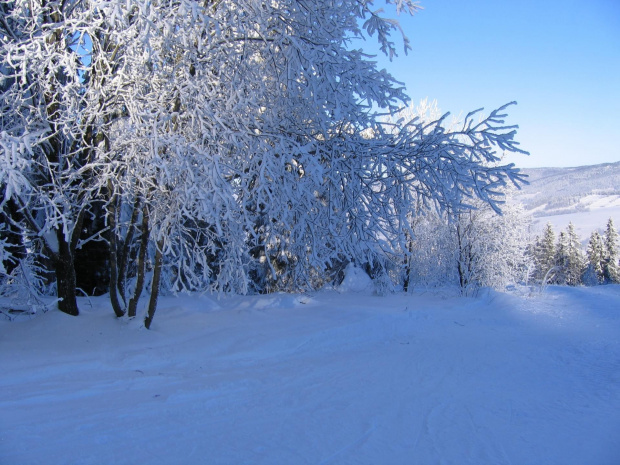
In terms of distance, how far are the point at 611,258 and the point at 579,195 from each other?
147503 mm

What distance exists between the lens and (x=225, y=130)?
184 inches

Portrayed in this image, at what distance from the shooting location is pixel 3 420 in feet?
10.2

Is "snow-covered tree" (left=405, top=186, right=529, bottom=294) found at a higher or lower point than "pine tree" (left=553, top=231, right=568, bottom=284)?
higher

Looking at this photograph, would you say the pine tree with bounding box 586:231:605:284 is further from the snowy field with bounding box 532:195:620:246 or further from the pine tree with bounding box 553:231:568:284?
the snowy field with bounding box 532:195:620:246

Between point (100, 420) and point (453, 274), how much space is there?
21.4 metres

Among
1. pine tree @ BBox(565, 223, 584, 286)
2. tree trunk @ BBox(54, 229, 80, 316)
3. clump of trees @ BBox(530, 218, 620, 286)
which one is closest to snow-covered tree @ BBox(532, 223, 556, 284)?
clump of trees @ BBox(530, 218, 620, 286)

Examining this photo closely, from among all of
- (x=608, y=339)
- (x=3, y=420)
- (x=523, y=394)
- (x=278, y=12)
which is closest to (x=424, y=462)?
(x=523, y=394)

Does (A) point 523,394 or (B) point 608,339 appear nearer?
(A) point 523,394

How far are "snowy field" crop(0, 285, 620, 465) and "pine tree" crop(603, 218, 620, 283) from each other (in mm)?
40835

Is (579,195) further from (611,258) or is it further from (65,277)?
(65,277)

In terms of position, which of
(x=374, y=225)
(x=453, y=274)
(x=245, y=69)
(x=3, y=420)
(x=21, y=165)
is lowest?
(x=453, y=274)

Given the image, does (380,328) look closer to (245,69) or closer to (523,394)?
(523,394)

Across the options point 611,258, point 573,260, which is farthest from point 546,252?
point 611,258

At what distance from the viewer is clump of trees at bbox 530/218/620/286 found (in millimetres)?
39625
